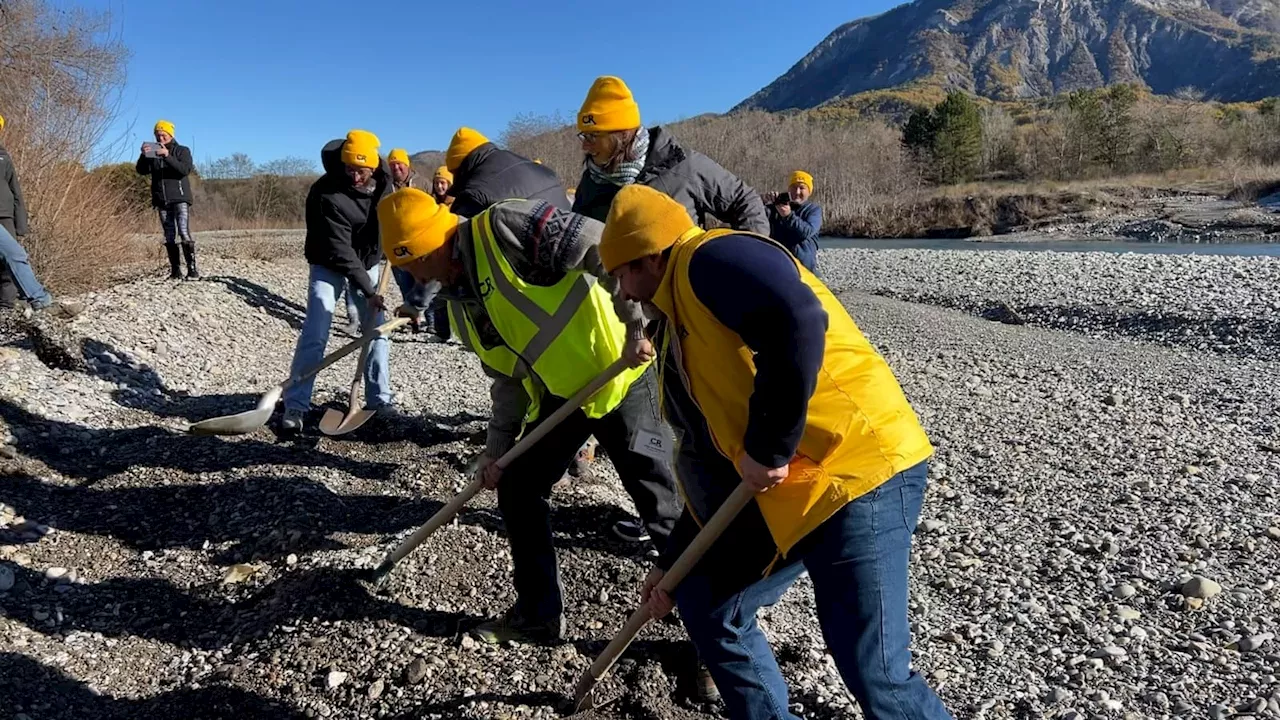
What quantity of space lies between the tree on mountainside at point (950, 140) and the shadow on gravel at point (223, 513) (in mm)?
51934

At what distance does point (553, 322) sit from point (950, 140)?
174 ft

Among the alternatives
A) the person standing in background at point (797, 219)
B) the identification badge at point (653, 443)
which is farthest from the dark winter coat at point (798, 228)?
the identification badge at point (653, 443)

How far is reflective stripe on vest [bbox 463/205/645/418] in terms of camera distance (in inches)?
113

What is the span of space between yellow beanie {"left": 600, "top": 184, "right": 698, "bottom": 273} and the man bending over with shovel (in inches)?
155

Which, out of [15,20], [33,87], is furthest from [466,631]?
[15,20]

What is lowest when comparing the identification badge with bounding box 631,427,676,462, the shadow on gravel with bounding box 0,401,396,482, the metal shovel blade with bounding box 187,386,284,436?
the shadow on gravel with bounding box 0,401,396,482

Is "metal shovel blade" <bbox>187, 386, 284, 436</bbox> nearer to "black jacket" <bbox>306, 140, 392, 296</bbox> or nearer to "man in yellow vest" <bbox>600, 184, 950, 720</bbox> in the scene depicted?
"black jacket" <bbox>306, 140, 392, 296</bbox>

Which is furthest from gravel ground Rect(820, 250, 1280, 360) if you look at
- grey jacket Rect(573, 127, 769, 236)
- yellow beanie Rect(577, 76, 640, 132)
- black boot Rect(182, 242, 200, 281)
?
black boot Rect(182, 242, 200, 281)

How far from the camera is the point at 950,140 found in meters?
50.7

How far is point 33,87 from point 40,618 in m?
8.99

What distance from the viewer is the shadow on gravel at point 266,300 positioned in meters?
9.95

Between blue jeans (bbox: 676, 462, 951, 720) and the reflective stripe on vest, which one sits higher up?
the reflective stripe on vest

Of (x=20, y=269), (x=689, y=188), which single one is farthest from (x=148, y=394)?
(x=689, y=188)

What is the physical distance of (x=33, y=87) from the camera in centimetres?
989
